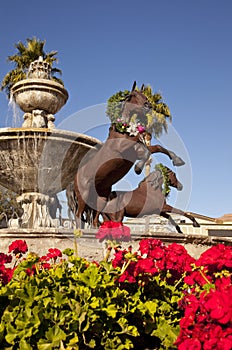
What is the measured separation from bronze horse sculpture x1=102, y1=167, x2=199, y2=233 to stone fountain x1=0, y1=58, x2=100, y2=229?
200cm

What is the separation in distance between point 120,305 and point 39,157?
21.6ft

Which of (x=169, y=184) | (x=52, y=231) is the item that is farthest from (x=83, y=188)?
(x=52, y=231)

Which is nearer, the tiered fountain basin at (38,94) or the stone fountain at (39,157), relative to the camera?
the stone fountain at (39,157)

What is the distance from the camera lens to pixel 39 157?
911cm

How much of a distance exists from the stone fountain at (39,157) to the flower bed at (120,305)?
5679mm

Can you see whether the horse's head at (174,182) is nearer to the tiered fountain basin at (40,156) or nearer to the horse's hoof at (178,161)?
the horse's hoof at (178,161)

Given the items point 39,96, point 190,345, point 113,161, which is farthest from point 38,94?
A: point 190,345

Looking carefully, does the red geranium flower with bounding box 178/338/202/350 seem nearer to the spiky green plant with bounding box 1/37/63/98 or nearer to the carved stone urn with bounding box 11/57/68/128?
the carved stone urn with bounding box 11/57/68/128

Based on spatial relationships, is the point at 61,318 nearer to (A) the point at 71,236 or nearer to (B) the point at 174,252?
(B) the point at 174,252

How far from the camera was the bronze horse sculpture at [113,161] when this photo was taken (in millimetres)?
7094

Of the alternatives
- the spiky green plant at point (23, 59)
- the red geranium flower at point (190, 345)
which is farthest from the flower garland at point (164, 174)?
the spiky green plant at point (23, 59)

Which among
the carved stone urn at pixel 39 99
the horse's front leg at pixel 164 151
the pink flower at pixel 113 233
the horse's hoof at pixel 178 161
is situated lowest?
the pink flower at pixel 113 233

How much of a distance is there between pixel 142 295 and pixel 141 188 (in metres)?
4.34

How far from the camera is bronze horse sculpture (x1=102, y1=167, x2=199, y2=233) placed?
743 centimetres
